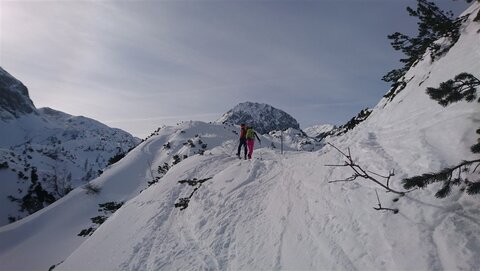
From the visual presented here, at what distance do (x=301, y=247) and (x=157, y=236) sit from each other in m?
5.42

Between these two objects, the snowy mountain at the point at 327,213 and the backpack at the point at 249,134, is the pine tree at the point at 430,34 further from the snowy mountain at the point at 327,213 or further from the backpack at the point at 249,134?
the backpack at the point at 249,134

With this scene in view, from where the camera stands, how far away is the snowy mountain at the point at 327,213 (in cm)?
568

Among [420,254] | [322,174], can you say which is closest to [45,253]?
[322,174]

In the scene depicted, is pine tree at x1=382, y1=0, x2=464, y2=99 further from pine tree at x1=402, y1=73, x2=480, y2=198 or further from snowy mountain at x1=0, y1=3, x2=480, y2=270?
pine tree at x1=402, y1=73, x2=480, y2=198

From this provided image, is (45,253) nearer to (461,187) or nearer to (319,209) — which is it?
(319,209)

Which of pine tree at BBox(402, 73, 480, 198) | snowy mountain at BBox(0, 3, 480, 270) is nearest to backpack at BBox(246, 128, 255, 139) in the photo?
snowy mountain at BBox(0, 3, 480, 270)

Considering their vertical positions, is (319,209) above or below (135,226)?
above

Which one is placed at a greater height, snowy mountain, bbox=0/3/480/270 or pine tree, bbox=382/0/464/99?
pine tree, bbox=382/0/464/99

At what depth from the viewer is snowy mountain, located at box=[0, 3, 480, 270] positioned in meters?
5.68

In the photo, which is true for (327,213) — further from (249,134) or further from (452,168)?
(249,134)

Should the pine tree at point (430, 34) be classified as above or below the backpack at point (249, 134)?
above

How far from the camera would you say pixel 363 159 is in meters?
9.01

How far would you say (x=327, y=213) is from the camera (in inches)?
313

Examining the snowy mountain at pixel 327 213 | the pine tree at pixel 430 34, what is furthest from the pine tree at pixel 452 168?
the pine tree at pixel 430 34
